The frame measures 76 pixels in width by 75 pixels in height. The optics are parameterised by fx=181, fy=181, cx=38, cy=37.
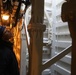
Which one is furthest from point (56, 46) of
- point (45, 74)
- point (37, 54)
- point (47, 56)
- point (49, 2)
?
point (37, 54)

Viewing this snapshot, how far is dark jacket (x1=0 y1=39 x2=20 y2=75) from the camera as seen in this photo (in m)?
3.08

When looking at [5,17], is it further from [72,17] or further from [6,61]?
[72,17]

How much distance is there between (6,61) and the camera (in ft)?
10.2

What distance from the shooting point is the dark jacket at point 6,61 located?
3084mm

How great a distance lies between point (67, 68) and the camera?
3977mm

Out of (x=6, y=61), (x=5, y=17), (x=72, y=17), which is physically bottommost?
(x=6, y=61)

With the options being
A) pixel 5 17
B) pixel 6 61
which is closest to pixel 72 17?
pixel 6 61

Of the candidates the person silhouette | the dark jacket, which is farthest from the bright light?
the person silhouette

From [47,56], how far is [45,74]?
1.65 ft

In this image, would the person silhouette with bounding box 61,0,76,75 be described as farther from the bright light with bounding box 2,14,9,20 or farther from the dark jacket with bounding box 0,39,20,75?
the bright light with bounding box 2,14,9,20

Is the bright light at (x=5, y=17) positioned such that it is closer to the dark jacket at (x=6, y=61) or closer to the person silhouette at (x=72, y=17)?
the dark jacket at (x=6, y=61)

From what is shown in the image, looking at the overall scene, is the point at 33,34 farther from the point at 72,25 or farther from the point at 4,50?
the point at 72,25

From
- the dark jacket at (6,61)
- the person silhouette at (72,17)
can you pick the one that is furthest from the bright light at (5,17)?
the person silhouette at (72,17)

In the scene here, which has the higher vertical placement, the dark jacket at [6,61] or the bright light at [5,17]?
the bright light at [5,17]
